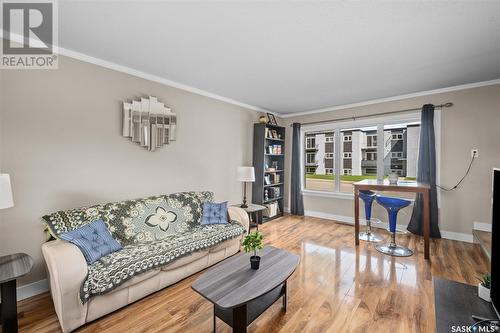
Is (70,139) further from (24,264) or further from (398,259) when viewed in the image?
(398,259)

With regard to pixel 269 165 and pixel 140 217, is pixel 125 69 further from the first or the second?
pixel 269 165

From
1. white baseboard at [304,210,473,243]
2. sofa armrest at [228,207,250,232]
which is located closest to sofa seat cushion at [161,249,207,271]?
sofa armrest at [228,207,250,232]

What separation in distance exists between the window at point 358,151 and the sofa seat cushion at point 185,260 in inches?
134

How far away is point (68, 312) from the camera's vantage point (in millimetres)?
1628

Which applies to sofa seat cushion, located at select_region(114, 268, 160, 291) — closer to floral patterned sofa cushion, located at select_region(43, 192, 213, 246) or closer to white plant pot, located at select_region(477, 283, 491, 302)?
floral patterned sofa cushion, located at select_region(43, 192, 213, 246)

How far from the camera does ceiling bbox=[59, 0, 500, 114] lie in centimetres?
170

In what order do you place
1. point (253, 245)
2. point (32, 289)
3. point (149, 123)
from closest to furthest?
point (253, 245), point (32, 289), point (149, 123)

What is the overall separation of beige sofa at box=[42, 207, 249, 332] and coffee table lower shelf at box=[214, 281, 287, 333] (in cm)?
79

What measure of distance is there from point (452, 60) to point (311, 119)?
2.68 meters

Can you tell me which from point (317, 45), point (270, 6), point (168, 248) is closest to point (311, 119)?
point (317, 45)

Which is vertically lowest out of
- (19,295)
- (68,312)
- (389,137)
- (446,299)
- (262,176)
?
(19,295)

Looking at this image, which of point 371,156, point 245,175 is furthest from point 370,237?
point 245,175

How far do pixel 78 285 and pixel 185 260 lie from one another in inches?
35.4

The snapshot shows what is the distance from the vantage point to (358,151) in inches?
180
